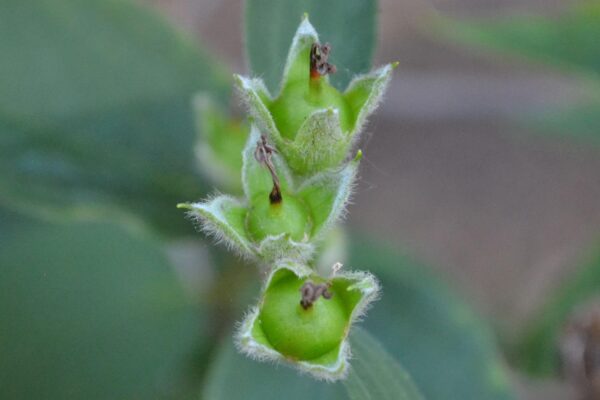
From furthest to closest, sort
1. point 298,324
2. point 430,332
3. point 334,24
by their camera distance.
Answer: point 430,332 < point 334,24 < point 298,324

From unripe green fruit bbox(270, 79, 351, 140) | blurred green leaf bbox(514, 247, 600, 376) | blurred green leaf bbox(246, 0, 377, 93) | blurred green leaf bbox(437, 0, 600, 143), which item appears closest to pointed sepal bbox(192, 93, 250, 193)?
blurred green leaf bbox(246, 0, 377, 93)

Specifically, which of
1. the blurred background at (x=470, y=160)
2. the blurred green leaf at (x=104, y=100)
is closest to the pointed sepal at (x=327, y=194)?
the blurred green leaf at (x=104, y=100)

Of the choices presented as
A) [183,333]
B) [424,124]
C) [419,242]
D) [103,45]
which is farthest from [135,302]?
[424,124]

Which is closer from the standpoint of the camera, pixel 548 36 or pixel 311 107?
pixel 311 107

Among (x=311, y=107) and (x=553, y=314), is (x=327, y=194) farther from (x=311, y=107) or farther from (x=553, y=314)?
(x=553, y=314)

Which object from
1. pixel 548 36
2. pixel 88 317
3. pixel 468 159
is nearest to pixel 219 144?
pixel 88 317

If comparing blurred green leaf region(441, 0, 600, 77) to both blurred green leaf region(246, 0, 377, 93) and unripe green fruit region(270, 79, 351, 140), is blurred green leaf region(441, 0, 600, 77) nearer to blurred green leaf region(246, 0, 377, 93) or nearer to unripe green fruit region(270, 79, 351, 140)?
blurred green leaf region(246, 0, 377, 93)
